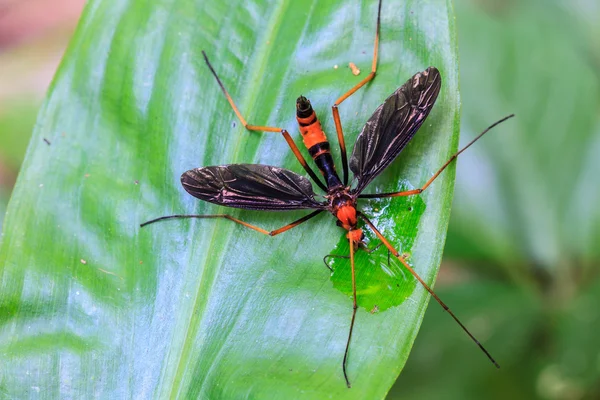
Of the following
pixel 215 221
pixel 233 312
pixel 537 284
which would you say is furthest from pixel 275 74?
pixel 537 284

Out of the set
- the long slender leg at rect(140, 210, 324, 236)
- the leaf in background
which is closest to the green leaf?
the long slender leg at rect(140, 210, 324, 236)

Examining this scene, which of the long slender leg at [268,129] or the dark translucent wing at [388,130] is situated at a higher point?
the long slender leg at [268,129]

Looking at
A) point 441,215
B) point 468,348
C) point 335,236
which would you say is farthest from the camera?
point 468,348

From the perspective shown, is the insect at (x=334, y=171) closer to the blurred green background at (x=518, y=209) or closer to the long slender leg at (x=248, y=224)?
the long slender leg at (x=248, y=224)

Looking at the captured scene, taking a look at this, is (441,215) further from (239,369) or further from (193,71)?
(193,71)

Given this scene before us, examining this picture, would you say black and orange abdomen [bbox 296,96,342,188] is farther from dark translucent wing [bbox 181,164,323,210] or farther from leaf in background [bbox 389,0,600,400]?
leaf in background [bbox 389,0,600,400]

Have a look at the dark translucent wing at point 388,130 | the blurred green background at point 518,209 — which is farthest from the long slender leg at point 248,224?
the blurred green background at point 518,209
